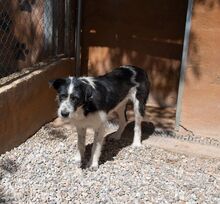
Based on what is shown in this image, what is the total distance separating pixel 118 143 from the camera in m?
6.48

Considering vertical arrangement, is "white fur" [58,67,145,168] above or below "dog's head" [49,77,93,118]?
below

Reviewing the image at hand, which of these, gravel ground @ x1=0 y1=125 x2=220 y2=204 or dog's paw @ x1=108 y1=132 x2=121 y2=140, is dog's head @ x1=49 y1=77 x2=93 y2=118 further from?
dog's paw @ x1=108 y1=132 x2=121 y2=140

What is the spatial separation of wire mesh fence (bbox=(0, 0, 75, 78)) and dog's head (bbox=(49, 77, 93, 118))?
2534 mm

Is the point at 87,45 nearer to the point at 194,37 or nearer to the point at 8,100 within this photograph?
the point at 194,37

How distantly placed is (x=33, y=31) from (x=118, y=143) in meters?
2.66

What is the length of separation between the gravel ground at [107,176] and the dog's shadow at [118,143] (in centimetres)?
1

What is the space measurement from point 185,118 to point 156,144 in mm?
698

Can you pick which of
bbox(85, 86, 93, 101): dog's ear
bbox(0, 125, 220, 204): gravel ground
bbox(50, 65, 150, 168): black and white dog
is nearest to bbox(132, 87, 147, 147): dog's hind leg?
bbox(50, 65, 150, 168): black and white dog

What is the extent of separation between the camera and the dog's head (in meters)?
4.84

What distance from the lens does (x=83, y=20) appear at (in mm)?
8016

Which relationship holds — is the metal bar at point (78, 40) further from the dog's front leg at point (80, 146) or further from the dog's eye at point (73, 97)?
the dog's eye at point (73, 97)

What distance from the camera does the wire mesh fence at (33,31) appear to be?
7.41 meters

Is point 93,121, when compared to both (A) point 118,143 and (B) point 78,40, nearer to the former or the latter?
(A) point 118,143

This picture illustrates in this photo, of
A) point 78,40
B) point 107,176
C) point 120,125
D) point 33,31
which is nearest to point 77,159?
point 107,176
